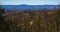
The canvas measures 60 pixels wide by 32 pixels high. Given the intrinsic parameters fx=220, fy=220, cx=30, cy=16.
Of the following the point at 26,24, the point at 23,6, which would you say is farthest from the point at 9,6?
the point at 26,24

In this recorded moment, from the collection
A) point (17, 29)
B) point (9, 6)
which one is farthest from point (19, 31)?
point (9, 6)

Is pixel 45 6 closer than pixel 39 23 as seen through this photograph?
No

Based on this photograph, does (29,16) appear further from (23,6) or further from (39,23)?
(23,6)

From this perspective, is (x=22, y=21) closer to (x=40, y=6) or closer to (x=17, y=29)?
(x=17, y=29)

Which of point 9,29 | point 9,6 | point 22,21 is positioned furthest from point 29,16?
point 9,6

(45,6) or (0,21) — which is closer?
(0,21)
